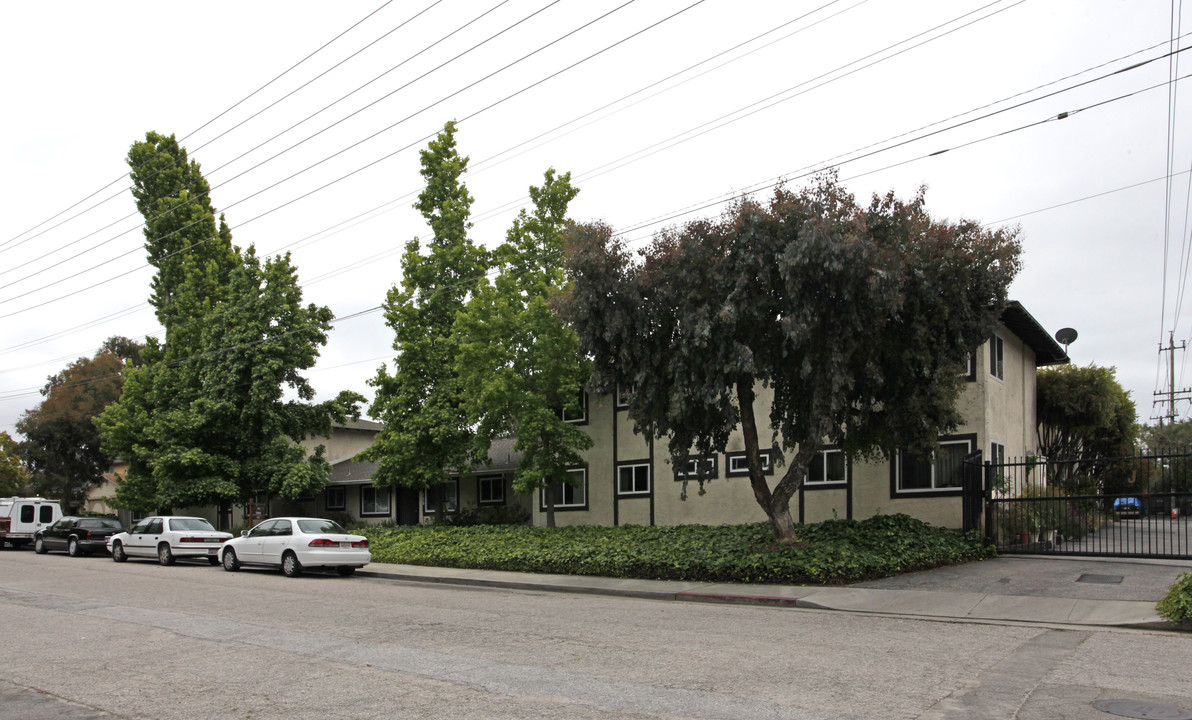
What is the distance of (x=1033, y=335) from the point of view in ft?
86.2

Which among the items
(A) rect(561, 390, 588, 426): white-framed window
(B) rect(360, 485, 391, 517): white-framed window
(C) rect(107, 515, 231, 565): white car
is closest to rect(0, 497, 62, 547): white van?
(C) rect(107, 515, 231, 565): white car

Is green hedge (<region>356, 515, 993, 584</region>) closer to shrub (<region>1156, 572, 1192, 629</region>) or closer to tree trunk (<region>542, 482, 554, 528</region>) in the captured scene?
tree trunk (<region>542, 482, 554, 528</region>)

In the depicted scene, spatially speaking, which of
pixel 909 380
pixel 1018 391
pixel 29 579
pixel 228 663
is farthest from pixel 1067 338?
pixel 29 579

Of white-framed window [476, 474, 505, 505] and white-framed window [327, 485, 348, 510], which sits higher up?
white-framed window [476, 474, 505, 505]

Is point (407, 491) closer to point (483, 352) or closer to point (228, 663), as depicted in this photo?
point (483, 352)

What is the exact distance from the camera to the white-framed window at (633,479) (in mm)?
28516

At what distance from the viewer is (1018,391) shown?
2680 cm

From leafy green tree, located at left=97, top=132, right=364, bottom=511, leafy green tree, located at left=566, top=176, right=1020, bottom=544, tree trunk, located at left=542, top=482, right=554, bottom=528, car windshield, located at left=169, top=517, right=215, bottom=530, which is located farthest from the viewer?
leafy green tree, located at left=97, top=132, right=364, bottom=511

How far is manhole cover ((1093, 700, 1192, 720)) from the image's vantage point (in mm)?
7012

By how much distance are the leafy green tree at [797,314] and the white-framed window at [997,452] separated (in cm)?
463

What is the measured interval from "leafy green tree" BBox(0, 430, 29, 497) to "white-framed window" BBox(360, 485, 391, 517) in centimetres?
3227

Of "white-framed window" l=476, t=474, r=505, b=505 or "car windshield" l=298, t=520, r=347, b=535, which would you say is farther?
"white-framed window" l=476, t=474, r=505, b=505

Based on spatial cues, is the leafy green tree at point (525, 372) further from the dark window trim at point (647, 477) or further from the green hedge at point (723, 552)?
the green hedge at point (723, 552)

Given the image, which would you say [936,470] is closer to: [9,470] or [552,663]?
[552,663]
